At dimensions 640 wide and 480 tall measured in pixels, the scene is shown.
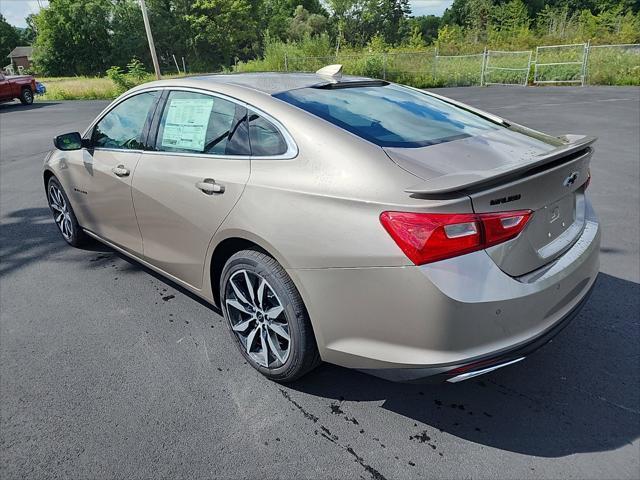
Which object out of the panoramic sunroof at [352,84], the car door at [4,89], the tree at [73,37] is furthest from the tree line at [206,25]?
the panoramic sunroof at [352,84]

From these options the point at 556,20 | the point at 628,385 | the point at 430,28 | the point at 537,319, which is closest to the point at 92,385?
the point at 537,319

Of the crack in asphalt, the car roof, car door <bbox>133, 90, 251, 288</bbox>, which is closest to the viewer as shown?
the crack in asphalt

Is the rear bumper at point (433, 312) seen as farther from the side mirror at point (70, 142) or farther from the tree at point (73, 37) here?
the tree at point (73, 37)

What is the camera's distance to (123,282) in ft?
12.5

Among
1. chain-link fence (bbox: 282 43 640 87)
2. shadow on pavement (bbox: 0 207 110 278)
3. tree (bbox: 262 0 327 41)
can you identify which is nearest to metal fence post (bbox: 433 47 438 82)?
chain-link fence (bbox: 282 43 640 87)

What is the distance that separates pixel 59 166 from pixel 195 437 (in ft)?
10.3

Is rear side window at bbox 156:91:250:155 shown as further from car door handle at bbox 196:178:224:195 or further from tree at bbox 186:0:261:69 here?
tree at bbox 186:0:261:69

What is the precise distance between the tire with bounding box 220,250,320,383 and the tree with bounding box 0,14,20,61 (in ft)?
309

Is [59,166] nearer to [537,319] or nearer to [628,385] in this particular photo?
[537,319]

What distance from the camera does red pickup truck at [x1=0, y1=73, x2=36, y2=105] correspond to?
2122 cm

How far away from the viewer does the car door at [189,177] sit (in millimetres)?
2506

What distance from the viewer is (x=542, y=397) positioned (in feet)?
7.84

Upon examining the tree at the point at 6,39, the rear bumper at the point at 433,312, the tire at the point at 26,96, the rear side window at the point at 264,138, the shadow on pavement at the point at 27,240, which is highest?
the tree at the point at 6,39

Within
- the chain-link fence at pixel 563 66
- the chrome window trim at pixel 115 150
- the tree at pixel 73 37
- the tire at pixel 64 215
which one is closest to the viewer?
the chrome window trim at pixel 115 150
